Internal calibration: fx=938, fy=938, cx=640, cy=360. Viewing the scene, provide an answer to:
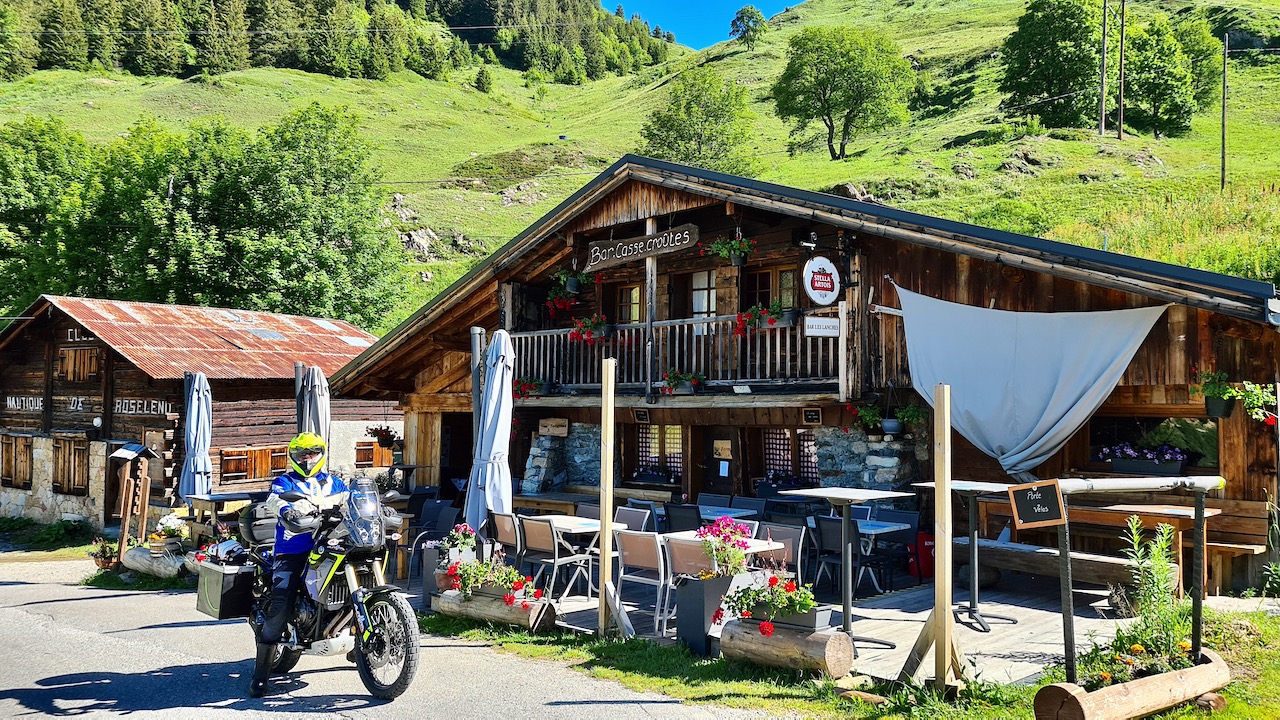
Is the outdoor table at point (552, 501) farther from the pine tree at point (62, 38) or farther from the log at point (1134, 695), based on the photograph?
the pine tree at point (62, 38)

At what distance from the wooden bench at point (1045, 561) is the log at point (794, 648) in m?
2.67

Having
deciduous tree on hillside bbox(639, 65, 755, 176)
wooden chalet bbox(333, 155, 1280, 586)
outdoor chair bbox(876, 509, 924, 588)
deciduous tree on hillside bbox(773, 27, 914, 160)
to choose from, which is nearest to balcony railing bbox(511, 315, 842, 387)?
wooden chalet bbox(333, 155, 1280, 586)

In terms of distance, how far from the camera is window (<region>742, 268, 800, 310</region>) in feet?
43.4

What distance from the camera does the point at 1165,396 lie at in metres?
9.26

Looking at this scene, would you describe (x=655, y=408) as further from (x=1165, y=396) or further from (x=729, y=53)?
(x=729, y=53)

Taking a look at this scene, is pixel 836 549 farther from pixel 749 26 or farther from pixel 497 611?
pixel 749 26

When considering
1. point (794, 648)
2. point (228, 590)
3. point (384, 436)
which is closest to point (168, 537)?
point (228, 590)

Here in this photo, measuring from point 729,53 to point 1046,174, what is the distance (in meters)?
78.9

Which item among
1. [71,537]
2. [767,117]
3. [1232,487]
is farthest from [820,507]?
[767,117]

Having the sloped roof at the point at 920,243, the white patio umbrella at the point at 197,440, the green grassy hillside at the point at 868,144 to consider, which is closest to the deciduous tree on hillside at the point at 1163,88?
the green grassy hillside at the point at 868,144

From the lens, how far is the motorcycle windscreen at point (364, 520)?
6.39 meters

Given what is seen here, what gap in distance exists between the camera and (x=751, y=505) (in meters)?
11.0

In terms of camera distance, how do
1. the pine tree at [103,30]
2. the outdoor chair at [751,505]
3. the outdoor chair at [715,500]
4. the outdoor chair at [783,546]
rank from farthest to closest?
the pine tree at [103,30] < the outdoor chair at [715,500] < the outdoor chair at [751,505] < the outdoor chair at [783,546]

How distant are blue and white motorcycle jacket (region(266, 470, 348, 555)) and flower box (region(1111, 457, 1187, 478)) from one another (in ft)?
26.1
